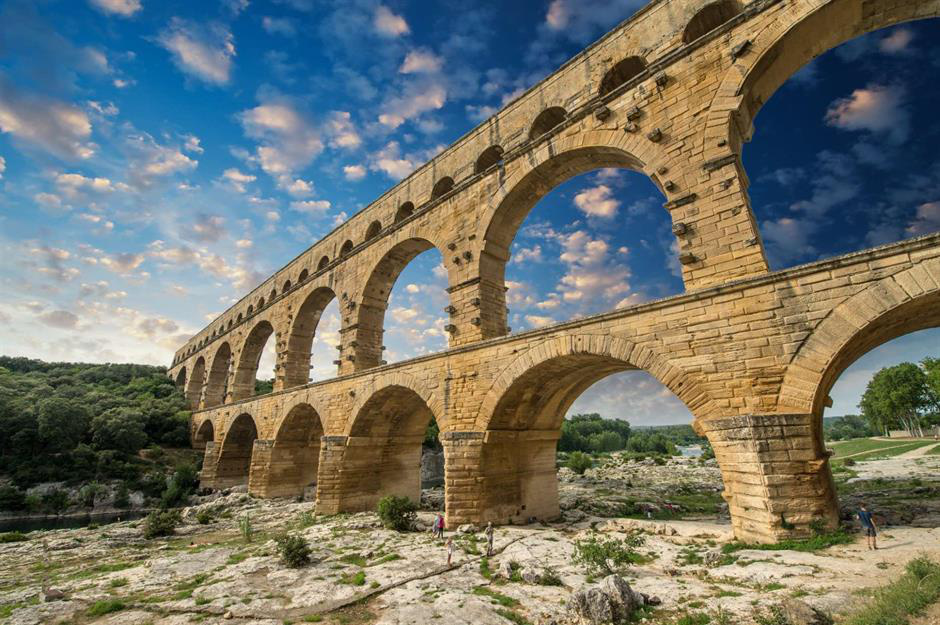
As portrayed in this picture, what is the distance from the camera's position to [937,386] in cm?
3127

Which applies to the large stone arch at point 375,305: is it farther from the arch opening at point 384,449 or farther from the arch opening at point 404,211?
the arch opening at point 384,449

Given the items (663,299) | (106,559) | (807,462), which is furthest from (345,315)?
(807,462)

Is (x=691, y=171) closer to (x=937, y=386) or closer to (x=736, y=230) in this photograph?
(x=736, y=230)

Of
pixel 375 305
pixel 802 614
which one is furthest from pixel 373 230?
pixel 802 614

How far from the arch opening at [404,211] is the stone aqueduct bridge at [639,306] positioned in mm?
60

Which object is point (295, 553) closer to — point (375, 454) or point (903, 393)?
point (375, 454)

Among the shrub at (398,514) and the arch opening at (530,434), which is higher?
the arch opening at (530,434)

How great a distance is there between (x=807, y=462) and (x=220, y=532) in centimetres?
1642

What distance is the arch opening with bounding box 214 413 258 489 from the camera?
2469cm

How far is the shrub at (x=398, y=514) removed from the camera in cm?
1180

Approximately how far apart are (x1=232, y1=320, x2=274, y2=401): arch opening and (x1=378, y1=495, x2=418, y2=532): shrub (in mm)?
18030

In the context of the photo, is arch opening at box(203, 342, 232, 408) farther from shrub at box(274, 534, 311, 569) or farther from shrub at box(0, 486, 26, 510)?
shrub at box(274, 534, 311, 569)

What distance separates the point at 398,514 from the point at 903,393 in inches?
2325

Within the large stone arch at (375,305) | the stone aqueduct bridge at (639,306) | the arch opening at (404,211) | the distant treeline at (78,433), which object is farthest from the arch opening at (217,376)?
the arch opening at (404,211)
